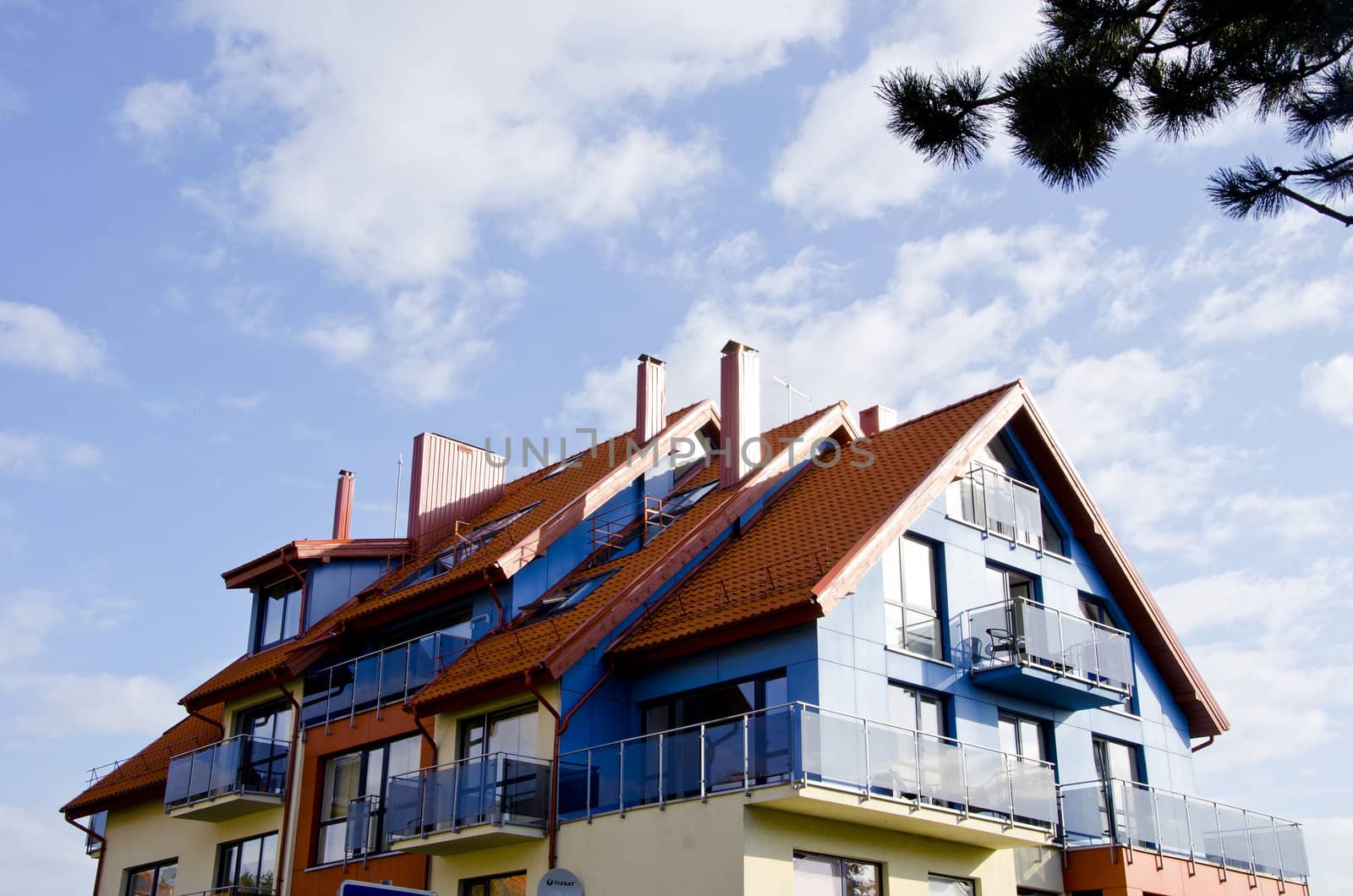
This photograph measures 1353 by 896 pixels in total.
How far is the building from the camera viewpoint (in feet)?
57.4

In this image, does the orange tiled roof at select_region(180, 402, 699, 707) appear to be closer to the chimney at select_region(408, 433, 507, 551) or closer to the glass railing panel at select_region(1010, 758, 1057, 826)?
the chimney at select_region(408, 433, 507, 551)

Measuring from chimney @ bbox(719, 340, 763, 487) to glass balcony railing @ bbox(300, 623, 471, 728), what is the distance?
4902mm

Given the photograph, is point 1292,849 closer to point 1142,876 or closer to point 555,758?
point 1142,876

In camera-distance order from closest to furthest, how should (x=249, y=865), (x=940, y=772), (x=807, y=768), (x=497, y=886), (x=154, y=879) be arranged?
(x=807, y=768) < (x=940, y=772) < (x=497, y=886) < (x=249, y=865) < (x=154, y=879)

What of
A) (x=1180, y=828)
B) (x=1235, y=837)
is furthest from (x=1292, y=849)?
(x=1180, y=828)

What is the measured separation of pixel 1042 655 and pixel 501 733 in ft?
24.5

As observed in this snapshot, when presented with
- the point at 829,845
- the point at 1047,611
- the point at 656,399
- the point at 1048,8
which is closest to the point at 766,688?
the point at 829,845

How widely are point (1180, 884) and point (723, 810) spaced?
7.83 m

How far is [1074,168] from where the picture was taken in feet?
34.2

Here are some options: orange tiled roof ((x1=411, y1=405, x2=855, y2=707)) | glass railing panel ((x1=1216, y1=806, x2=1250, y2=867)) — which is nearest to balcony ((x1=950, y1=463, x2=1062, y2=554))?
orange tiled roof ((x1=411, y1=405, x2=855, y2=707))

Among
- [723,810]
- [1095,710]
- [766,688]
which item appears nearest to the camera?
[723,810]

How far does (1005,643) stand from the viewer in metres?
20.2

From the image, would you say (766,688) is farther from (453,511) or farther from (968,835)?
(453,511)

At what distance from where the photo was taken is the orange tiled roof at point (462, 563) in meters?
23.2
